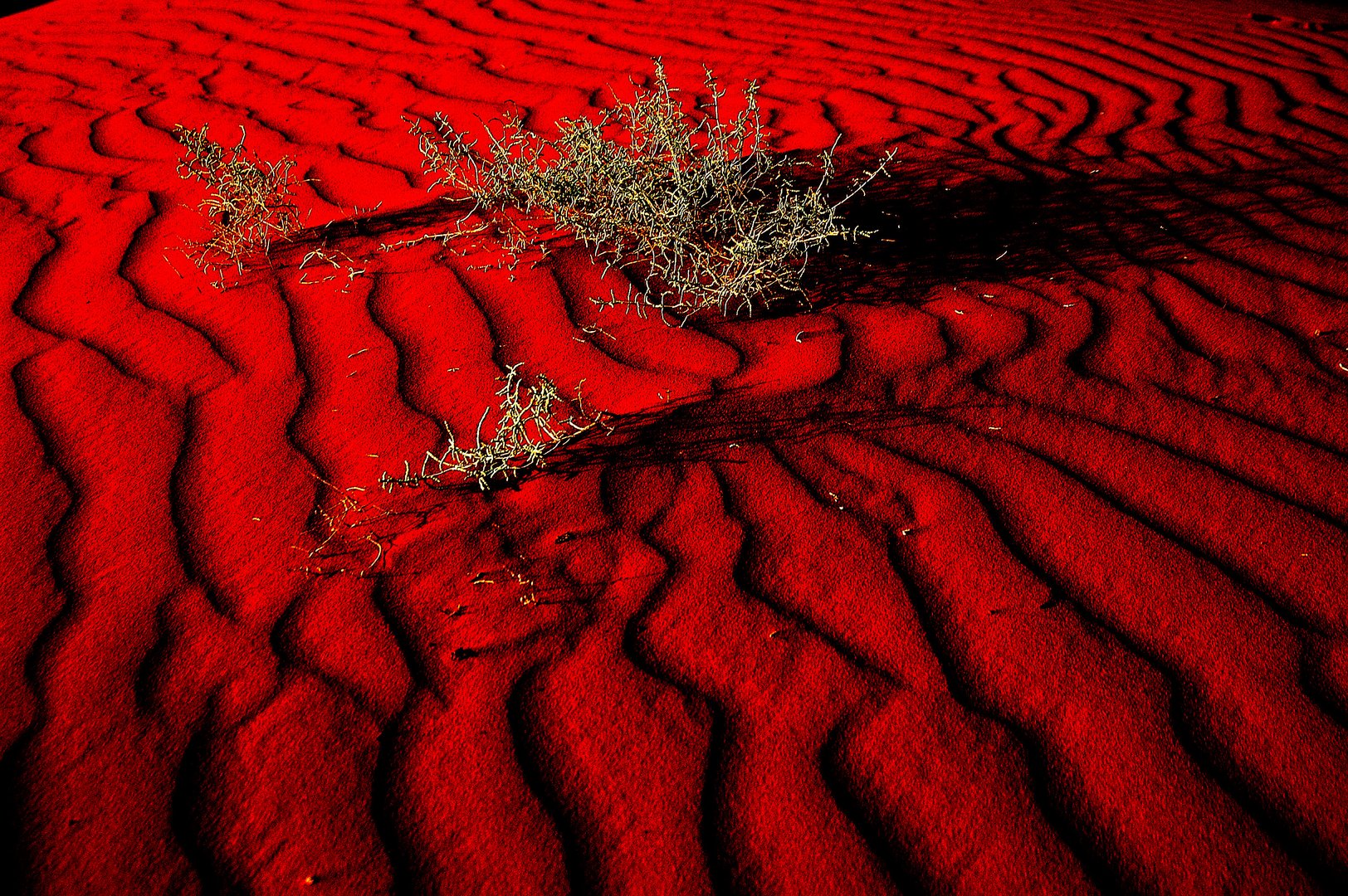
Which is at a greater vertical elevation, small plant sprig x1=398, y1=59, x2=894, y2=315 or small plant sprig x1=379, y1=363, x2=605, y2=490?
small plant sprig x1=398, y1=59, x2=894, y2=315

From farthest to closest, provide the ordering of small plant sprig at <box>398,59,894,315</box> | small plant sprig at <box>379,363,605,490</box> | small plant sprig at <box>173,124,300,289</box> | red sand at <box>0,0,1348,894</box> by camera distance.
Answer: small plant sprig at <box>173,124,300,289</box> < small plant sprig at <box>398,59,894,315</box> < small plant sprig at <box>379,363,605,490</box> < red sand at <box>0,0,1348,894</box>

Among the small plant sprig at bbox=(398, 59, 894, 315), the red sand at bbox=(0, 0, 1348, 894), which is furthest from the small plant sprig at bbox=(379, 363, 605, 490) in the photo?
the small plant sprig at bbox=(398, 59, 894, 315)

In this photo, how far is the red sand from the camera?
4.44ft

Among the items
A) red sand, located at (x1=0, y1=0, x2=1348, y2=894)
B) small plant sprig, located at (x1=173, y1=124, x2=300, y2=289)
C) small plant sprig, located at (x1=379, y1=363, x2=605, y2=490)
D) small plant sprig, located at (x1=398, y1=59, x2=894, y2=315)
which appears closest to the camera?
red sand, located at (x1=0, y1=0, x2=1348, y2=894)

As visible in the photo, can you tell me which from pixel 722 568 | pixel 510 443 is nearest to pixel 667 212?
pixel 510 443

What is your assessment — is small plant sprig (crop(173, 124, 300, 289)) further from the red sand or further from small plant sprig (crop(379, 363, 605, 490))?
small plant sprig (crop(379, 363, 605, 490))

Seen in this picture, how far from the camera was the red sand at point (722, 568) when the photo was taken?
135 cm

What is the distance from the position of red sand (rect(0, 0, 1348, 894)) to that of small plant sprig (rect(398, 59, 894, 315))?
0.46 ft

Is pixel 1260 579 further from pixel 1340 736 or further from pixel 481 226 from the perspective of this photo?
pixel 481 226

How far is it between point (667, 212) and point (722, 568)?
133cm

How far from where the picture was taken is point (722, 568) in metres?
1.77

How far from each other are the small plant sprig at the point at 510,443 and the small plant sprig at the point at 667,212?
50 cm

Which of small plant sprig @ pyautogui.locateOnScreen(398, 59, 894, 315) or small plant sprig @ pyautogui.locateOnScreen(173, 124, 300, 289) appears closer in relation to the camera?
small plant sprig @ pyautogui.locateOnScreen(398, 59, 894, 315)

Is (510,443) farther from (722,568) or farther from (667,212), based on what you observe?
(667,212)
